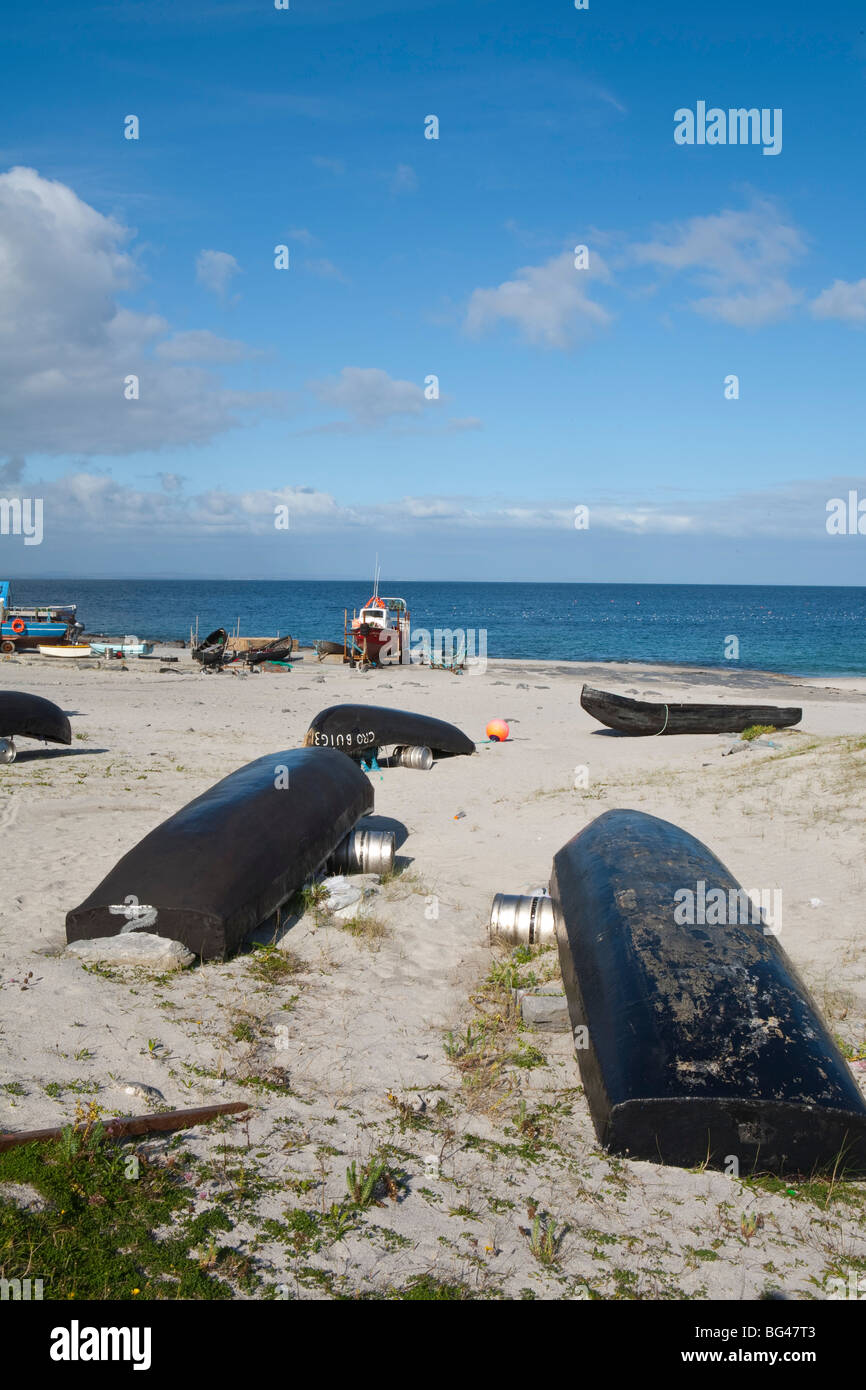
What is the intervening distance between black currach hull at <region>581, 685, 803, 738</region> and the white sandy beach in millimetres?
6214

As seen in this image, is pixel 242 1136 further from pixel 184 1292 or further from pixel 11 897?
pixel 11 897

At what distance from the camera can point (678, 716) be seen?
22109mm

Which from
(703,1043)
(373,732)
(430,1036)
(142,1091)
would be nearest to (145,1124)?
(142,1091)

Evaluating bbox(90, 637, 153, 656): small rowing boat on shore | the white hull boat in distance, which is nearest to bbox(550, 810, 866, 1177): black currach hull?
the white hull boat in distance

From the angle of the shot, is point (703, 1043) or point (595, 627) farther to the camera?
point (595, 627)

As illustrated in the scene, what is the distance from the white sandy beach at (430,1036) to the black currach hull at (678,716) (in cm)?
621

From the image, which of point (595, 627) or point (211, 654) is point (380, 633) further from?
point (595, 627)

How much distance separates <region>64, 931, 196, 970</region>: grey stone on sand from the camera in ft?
22.3

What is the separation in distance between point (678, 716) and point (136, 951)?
17748mm

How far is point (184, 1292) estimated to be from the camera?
3.32 meters

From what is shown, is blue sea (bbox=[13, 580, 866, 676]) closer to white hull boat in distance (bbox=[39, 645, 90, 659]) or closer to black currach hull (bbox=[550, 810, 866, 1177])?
white hull boat in distance (bbox=[39, 645, 90, 659])

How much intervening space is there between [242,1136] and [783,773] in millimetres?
11998

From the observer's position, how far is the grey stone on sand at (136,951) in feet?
22.3
